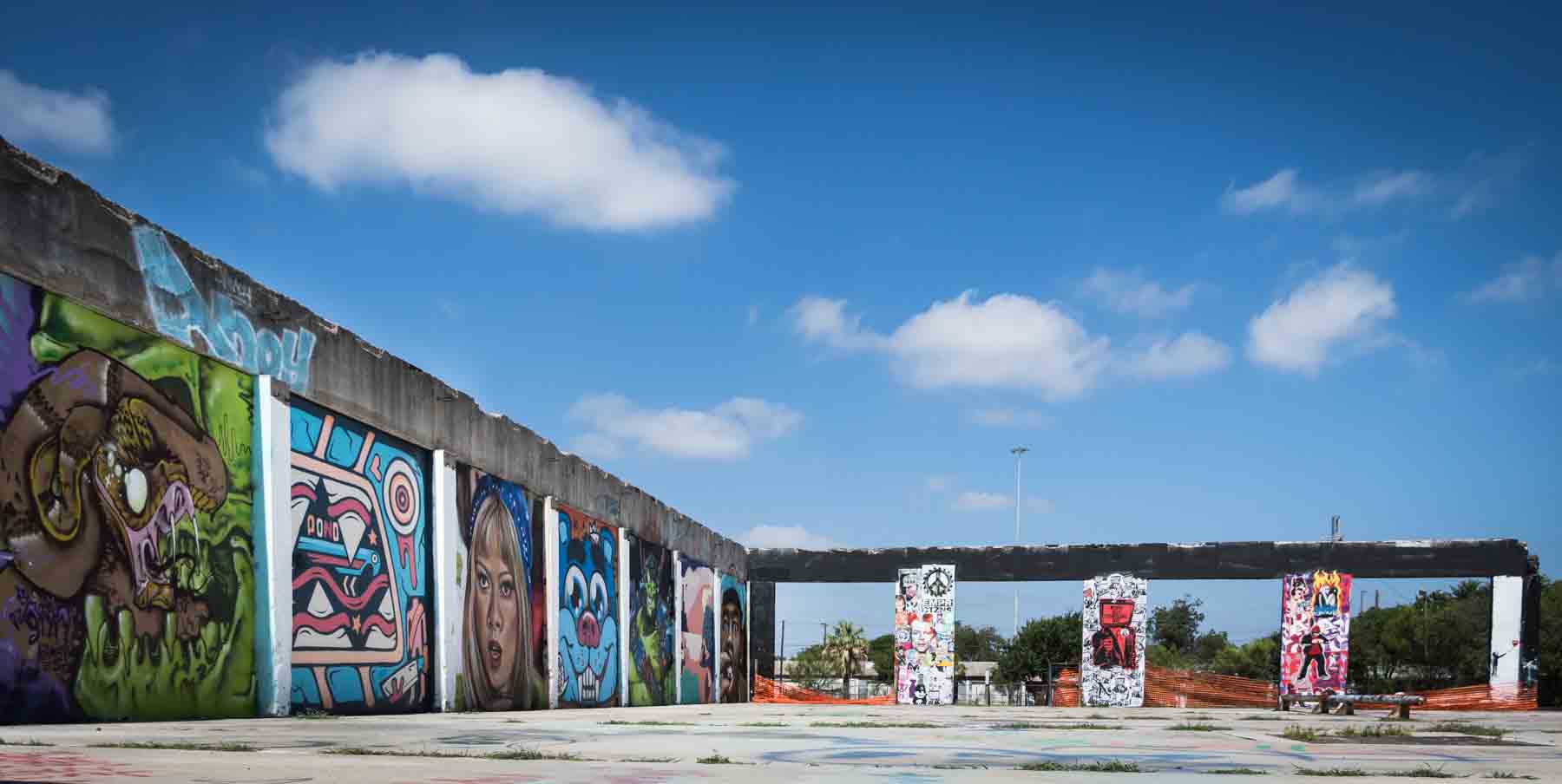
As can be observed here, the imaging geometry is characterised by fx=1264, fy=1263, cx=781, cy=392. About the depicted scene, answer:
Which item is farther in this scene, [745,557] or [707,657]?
A: [745,557]

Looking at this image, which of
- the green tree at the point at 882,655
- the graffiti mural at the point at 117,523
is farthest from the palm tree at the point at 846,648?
the graffiti mural at the point at 117,523

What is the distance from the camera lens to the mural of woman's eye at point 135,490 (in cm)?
1109

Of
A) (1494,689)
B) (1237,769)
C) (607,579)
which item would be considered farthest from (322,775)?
(1494,689)

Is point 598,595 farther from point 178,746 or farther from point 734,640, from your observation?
point 178,746

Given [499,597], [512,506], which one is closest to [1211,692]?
[512,506]

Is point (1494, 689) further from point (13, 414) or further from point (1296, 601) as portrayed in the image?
point (13, 414)

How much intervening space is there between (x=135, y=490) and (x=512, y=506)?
380 inches

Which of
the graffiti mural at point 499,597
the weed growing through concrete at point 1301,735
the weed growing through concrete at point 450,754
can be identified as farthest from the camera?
the graffiti mural at point 499,597

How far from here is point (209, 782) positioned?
12.1ft

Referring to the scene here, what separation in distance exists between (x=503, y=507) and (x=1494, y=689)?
82.8 feet

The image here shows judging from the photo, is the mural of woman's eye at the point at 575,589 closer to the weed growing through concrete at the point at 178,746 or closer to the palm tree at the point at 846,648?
the weed growing through concrete at the point at 178,746

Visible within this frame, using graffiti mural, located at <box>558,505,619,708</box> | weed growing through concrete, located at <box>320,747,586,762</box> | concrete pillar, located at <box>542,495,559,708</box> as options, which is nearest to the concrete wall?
concrete pillar, located at <box>542,495,559,708</box>

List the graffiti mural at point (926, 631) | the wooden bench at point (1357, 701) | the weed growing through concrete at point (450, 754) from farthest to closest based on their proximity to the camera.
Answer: the graffiti mural at point (926, 631), the wooden bench at point (1357, 701), the weed growing through concrete at point (450, 754)

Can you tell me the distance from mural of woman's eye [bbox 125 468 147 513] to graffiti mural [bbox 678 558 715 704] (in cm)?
1958
